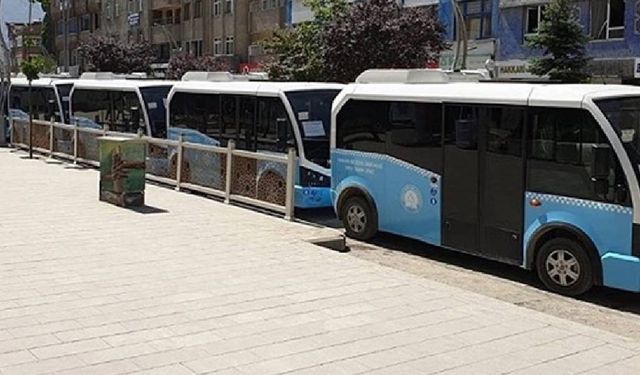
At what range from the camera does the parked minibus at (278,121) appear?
536 inches

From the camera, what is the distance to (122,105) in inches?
814

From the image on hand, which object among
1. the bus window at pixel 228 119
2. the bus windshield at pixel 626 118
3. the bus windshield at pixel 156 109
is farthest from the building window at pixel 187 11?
the bus windshield at pixel 626 118

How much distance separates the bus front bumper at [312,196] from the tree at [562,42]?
1589cm

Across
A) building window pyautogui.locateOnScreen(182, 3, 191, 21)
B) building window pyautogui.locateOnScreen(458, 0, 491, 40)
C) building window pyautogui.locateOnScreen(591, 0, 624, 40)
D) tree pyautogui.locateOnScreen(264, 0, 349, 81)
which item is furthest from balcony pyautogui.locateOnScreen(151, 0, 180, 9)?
building window pyautogui.locateOnScreen(591, 0, 624, 40)

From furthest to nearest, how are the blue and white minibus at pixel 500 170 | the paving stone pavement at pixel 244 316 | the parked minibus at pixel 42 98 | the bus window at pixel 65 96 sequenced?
the parked minibus at pixel 42 98 → the bus window at pixel 65 96 → the blue and white minibus at pixel 500 170 → the paving stone pavement at pixel 244 316

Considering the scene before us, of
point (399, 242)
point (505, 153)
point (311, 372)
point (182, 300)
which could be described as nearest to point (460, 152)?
point (505, 153)

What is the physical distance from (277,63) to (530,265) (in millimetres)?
24385

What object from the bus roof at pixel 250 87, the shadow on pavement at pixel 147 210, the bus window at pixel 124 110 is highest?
the bus roof at pixel 250 87

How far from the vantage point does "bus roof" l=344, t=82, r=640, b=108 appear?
8.71 m

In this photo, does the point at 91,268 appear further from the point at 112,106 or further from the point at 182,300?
the point at 112,106

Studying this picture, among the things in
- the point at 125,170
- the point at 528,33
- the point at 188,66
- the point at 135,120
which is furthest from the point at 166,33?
the point at 125,170

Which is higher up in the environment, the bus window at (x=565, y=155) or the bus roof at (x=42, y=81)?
the bus roof at (x=42, y=81)

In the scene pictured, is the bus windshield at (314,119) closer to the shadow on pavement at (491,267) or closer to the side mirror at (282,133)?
the side mirror at (282,133)

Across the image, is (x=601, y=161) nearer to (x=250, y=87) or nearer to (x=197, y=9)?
(x=250, y=87)
